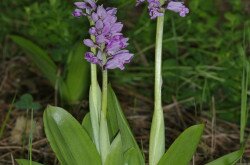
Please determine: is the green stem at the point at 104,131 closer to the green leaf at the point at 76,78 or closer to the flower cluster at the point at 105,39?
the flower cluster at the point at 105,39

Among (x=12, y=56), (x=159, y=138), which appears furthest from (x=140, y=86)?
(x=159, y=138)

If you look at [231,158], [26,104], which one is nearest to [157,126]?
[231,158]

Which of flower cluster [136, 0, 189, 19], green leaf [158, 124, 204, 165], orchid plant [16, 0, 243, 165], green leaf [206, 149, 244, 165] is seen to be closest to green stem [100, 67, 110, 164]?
orchid plant [16, 0, 243, 165]

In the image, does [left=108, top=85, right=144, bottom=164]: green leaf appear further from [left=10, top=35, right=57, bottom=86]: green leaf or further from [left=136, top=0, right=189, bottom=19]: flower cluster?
[left=10, top=35, right=57, bottom=86]: green leaf

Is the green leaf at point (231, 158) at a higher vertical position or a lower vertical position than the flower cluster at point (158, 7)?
lower

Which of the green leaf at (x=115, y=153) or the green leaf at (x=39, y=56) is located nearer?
the green leaf at (x=115, y=153)

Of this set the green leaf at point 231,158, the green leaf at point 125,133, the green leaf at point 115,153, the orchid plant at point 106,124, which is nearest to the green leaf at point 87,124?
the orchid plant at point 106,124
